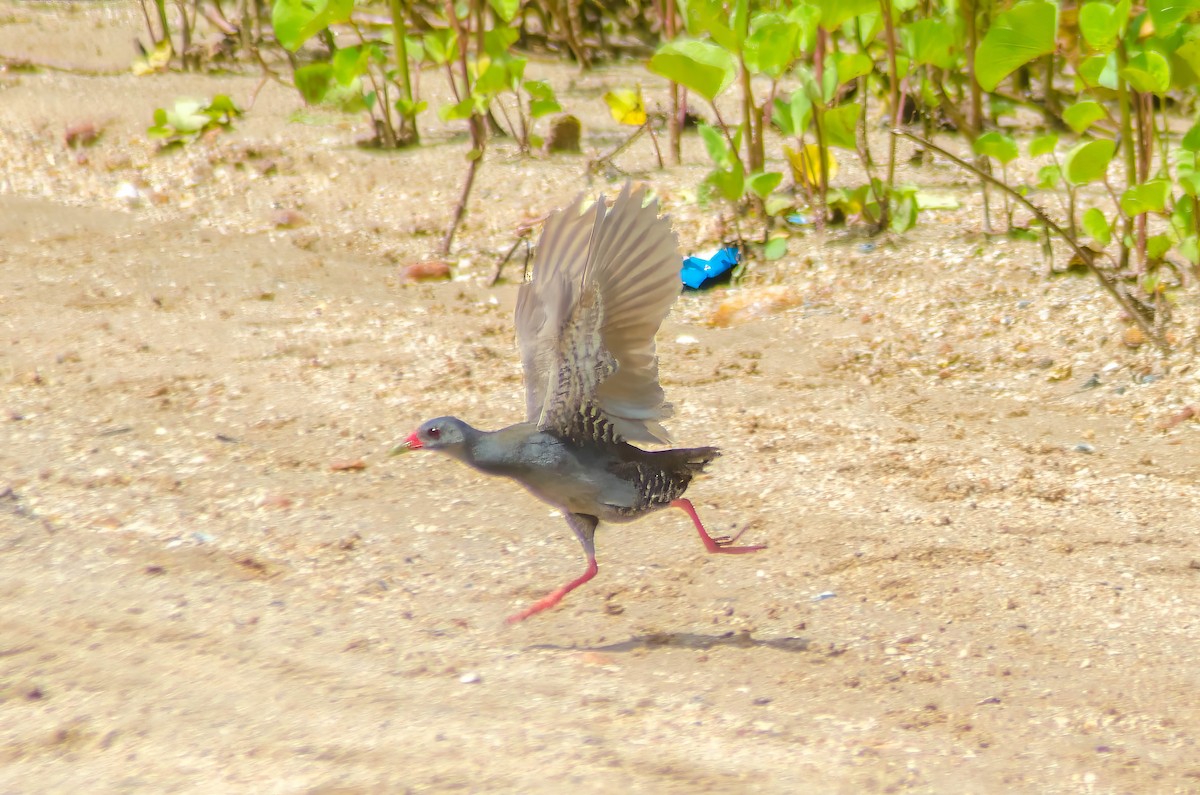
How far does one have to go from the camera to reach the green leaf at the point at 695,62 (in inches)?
198

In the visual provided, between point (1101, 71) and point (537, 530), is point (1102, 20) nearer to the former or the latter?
point (1101, 71)

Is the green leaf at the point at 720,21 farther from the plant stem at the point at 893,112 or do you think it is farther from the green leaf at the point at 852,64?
the plant stem at the point at 893,112

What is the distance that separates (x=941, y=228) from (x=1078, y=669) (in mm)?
3072

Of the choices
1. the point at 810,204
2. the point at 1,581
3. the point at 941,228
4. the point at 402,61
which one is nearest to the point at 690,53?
the point at 810,204

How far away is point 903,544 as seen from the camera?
363 cm

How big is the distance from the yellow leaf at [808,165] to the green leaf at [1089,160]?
3.84 ft

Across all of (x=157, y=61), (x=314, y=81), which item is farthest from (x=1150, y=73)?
(x=157, y=61)

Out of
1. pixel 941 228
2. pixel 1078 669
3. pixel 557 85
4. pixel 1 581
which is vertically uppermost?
pixel 557 85

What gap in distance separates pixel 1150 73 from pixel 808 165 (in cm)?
157

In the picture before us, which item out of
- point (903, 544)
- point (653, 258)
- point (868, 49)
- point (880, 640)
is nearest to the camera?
point (653, 258)

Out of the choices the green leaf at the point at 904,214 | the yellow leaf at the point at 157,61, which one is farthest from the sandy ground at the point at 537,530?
the yellow leaf at the point at 157,61

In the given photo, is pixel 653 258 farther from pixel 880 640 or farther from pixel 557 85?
pixel 557 85

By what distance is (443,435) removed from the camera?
3.33 metres

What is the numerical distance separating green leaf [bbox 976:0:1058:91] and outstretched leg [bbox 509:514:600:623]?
228 centimetres
